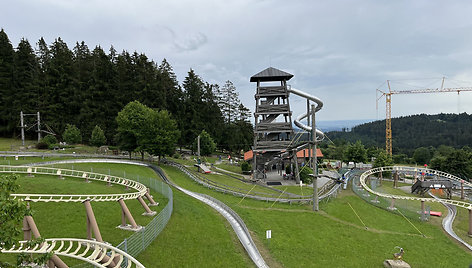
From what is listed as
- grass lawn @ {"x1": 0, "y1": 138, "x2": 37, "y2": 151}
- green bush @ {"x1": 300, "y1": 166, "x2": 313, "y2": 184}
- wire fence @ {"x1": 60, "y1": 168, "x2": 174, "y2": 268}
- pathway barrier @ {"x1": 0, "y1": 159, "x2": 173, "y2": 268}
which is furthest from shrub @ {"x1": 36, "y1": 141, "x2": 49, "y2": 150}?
green bush @ {"x1": 300, "y1": 166, "x2": 313, "y2": 184}

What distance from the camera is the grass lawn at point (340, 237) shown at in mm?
19078

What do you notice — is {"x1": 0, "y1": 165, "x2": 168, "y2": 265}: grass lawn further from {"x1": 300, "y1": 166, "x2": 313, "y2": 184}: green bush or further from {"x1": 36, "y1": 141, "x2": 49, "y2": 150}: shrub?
{"x1": 36, "y1": 141, "x2": 49, "y2": 150}: shrub

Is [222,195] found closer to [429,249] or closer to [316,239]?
[316,239]

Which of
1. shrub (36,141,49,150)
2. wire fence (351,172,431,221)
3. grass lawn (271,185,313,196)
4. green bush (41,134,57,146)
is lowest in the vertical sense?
wire fence (351,172,431,221)

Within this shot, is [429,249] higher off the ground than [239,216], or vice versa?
[239,216]

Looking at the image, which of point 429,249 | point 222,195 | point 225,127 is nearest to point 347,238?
point 429,249

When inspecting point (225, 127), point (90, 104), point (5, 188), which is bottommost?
point (5, 188)

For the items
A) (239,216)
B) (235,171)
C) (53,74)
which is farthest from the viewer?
(53,74)

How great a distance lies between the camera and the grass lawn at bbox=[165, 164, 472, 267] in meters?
19.1

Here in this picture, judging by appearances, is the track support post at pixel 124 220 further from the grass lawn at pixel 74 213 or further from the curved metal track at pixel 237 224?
the curved metal track at pixel 237 224

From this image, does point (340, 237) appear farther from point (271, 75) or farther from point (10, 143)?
point (10, 143)

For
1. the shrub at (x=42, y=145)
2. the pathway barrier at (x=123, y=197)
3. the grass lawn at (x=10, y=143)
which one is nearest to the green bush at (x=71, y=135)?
the shrub at (x=42, y=145)

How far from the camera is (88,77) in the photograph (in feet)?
217

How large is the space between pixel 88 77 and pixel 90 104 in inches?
327
